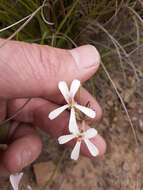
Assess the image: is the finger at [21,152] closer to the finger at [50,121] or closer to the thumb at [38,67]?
the finger at [50,121]

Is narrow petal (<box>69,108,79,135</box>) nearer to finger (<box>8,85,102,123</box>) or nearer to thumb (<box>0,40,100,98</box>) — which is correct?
thumb (<box>0,40,100,98</box>)

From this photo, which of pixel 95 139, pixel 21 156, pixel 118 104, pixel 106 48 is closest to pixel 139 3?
pixel 106 48

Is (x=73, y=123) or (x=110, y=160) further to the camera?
(x=110, y=160)

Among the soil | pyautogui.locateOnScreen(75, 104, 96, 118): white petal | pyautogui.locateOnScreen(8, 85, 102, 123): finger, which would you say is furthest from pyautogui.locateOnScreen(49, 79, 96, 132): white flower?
the soil

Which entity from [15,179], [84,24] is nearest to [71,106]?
[15,179]

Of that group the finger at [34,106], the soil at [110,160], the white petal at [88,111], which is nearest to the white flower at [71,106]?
the white petal at [88,111]

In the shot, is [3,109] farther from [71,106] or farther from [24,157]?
[71,106]
